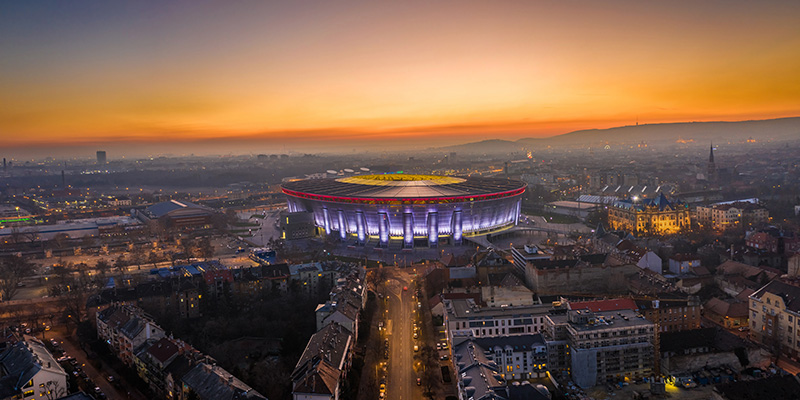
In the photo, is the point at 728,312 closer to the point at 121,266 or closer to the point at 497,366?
the point at 497,366

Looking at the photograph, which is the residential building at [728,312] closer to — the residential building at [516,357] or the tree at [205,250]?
the residential building at [516,357]

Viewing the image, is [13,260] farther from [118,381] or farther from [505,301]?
[505,301]

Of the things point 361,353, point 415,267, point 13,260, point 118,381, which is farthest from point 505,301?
point 13,260

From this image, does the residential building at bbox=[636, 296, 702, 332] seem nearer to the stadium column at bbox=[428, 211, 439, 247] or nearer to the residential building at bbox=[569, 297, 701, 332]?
the residential building at bbox=[569, 297, 701, 332]

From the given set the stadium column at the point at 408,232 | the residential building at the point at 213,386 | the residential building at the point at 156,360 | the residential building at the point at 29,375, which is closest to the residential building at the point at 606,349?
the residential building at the point at 213,386

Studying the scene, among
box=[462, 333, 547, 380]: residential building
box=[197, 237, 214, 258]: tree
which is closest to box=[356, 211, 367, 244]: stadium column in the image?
box=[197, 237, 214, 258]: tree

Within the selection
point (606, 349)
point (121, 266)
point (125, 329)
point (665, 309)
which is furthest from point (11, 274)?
point (665, 309)
